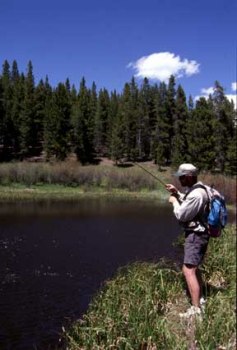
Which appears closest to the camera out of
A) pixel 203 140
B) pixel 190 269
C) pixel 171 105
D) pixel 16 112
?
pixel 190 269

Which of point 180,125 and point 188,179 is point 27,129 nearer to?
point 180,125

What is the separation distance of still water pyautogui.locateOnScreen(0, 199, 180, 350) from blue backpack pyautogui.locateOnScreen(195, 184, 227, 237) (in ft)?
14.1

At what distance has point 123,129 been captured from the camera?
80.7 metres

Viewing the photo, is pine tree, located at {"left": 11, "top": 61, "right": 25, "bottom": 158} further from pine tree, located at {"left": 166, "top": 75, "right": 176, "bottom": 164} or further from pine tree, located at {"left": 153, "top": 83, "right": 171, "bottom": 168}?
pine tree, located at {"left": 166, "top": 75, "right": 176, "bottom": 164}

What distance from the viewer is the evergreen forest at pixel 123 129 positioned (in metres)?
63.0

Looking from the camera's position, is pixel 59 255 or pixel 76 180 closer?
pixel 59 255

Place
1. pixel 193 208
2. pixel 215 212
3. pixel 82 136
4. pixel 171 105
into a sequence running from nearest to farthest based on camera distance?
1. pixel 215 212
2. pixel 193 208
3. pixel 82 136
4. pixel 171 105

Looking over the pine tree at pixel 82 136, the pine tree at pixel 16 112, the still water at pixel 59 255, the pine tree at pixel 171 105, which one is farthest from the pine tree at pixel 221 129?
the pine tree at pixel 16 112

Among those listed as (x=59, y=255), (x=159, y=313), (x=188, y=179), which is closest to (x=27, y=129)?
(x=59, y=255)

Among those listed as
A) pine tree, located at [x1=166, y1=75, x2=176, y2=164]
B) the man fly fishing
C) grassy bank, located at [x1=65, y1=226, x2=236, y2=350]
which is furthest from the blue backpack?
pine tree, located at [x1=166, y1=75, x2=176, y2=164]

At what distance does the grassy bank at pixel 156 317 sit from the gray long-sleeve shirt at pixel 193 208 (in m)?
0.63

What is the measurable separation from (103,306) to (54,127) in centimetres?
6644

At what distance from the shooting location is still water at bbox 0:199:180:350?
11.4 m

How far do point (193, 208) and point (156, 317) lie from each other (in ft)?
5.68
